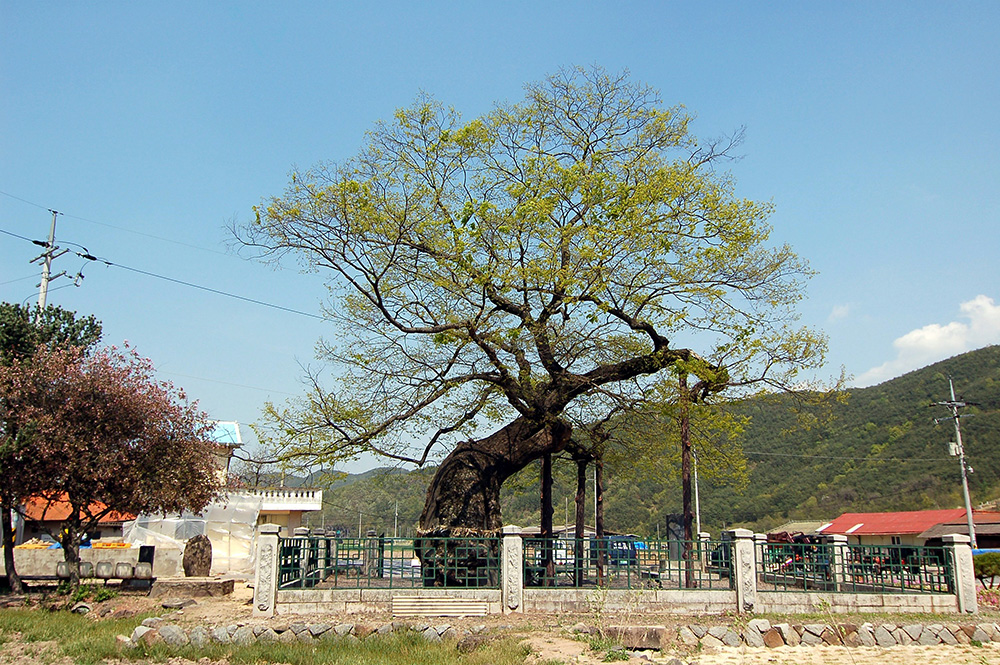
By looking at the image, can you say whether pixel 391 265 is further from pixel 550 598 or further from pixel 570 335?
pixel 550 598

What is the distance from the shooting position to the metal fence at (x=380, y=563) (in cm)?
1347

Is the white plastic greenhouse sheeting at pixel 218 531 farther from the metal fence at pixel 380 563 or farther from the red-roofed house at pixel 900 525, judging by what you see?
the red-roofed house at pixel 900 525

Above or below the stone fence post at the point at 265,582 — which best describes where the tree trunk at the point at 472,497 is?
above

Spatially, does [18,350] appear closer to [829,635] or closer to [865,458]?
[829,635]

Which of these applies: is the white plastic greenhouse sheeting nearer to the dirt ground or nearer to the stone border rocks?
the dirt ground

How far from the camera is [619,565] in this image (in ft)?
45.5

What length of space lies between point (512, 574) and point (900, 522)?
1140 inches

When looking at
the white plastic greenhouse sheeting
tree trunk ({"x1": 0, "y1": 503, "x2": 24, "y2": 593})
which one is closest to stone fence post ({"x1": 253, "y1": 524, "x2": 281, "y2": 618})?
tree trunk ({"x1": 0, "y1": 503, "x2": 24, "y2": 593})

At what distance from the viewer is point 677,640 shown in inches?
449

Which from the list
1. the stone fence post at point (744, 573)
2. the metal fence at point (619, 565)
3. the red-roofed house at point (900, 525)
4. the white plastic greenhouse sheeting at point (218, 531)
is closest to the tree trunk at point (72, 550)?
the metal fence at point (619, 565)

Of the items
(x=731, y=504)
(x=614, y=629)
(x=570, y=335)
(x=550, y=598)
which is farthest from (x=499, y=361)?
(x=731, y=504)

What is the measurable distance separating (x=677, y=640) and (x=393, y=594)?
4.88 meters

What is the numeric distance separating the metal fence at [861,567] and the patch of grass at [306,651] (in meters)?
6.03

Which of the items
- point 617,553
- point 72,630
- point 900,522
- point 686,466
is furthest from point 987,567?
point 72,630
